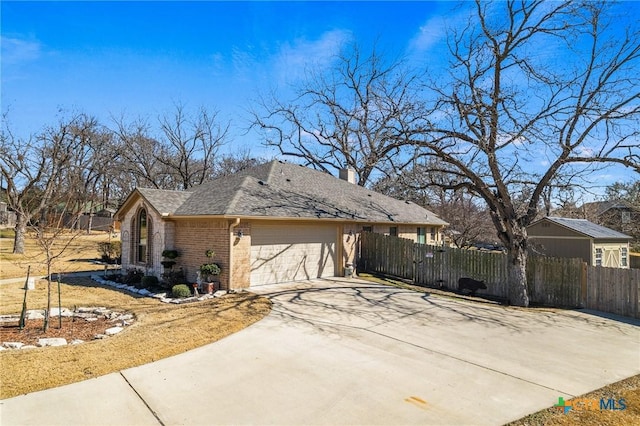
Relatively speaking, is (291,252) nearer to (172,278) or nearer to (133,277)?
(172,278)

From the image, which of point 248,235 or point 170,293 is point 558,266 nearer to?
point 248,235

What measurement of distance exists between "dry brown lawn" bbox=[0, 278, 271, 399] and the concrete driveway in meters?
0.41

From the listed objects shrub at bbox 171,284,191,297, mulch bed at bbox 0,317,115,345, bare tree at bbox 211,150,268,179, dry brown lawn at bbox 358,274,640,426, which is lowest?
dry brown lawn at bbox 358,274,640,426

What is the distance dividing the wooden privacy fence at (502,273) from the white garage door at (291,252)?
9.84 ft

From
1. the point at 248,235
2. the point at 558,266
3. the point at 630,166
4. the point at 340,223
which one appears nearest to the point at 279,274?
the point at 248,235

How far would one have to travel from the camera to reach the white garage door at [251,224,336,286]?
45.6 ft

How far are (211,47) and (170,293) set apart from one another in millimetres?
A: 9440

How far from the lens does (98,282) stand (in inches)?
596

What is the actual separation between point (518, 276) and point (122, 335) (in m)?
12.3

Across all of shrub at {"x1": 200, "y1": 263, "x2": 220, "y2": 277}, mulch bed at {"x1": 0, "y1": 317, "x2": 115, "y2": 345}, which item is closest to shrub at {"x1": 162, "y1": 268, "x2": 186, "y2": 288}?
shrub at {"x1": 200, "y1": 263, "x2": 220, "y2": 277}

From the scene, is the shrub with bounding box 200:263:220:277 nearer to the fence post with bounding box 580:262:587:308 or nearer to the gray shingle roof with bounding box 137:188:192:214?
the gray shingle roof with bounding box 137:188:192:214

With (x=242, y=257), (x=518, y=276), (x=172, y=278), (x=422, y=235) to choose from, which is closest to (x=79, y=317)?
(x=172, y=278)

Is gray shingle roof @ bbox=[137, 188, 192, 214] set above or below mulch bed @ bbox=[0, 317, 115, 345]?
above

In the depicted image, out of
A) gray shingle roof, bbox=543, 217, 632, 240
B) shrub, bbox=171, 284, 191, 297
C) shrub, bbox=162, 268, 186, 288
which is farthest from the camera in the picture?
gray shingle roof, bbox=543, 217, 632, 240
